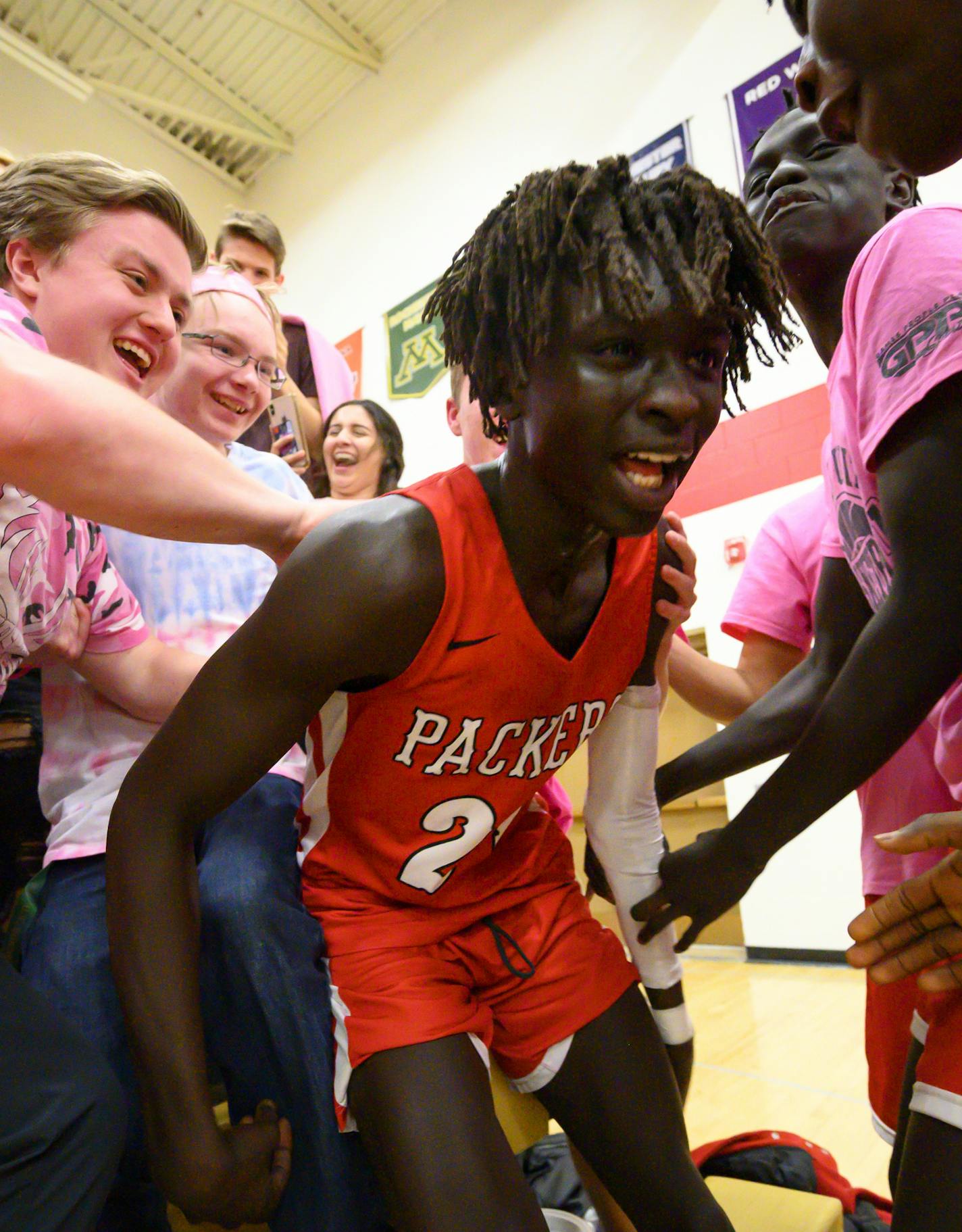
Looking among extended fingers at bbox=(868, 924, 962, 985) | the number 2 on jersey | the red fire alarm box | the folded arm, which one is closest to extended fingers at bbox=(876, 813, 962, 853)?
extended fingers at bbox=(868, 924, 962, 985)

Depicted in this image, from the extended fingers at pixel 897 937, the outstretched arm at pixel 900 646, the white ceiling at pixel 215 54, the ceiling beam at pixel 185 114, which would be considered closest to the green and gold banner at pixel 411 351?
the white ceiling at pixel 215 54

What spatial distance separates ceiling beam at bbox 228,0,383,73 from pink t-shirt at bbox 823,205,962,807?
7326mm

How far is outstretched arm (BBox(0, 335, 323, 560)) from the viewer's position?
958 mm

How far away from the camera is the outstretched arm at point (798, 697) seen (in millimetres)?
1396

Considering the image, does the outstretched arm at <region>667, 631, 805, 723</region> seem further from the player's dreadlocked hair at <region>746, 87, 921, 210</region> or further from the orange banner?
the orange banner

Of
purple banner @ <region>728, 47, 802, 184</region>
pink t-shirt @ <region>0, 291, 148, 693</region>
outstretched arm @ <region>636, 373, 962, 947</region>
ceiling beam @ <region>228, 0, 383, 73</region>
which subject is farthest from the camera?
ceiling beam @ <region>228, 0, 383, 73</region>

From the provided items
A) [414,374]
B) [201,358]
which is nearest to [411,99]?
[414,374]

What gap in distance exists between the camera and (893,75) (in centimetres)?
75

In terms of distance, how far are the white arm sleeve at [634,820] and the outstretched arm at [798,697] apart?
105 millimetres

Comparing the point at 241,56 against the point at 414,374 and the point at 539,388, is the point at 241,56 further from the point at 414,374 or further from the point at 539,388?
the point at 539,388

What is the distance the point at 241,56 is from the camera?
25.3ft

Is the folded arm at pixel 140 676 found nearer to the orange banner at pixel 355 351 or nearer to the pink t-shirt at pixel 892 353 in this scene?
the pink t-shirt at pixel 892 353

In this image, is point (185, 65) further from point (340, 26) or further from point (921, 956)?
point (921, 956)

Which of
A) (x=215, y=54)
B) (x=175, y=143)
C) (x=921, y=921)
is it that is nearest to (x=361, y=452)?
(x=921, y=921)
